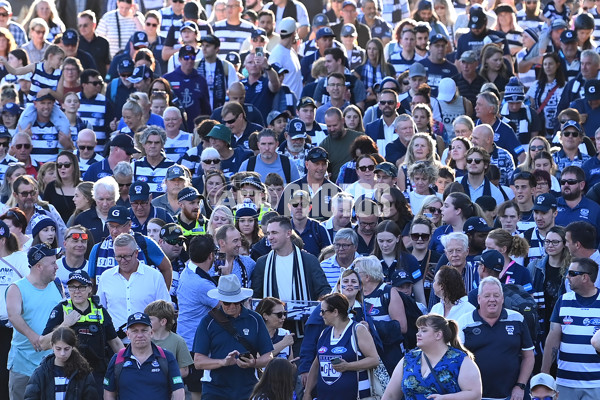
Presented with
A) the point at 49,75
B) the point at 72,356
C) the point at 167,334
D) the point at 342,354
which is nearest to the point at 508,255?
the point at 342,354

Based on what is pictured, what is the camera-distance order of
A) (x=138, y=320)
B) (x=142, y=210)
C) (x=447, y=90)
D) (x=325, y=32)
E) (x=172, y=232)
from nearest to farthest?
1. (x=138, y=320)
2. (x=172, y=232)
3. (x=142, y=210)
4. (x=447, y=90)
5. (x=325, y=32)

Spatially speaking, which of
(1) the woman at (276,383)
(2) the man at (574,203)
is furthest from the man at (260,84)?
(1) the woman at (276,383)

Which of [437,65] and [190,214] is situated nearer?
[190,214]

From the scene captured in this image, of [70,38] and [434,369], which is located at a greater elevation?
[70,38]

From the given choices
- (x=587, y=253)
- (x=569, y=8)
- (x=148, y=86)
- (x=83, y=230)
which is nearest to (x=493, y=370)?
(x=587, y=253)

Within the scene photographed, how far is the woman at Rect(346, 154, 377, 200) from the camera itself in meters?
14.5

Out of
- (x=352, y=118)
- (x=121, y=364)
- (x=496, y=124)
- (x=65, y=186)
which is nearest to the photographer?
(x=121, y=364)

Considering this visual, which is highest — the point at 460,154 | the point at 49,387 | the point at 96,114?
the point at 96,114

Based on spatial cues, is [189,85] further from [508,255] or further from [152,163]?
[508,255]

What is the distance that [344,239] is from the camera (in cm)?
1245

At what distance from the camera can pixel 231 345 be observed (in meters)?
10.9

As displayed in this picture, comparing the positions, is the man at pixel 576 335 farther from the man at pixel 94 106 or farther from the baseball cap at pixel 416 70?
the man at pixel 94 106

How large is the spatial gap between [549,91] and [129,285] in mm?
8433

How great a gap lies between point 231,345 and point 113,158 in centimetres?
519
